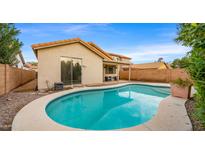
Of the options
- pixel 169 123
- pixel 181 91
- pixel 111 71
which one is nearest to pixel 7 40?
pixel 111 71

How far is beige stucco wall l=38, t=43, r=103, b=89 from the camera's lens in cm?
1191

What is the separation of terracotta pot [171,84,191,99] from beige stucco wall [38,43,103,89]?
362 inches

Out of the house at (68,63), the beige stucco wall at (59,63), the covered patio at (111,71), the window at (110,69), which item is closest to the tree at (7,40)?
the house at (68,63)

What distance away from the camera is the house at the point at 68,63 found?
11.9 meters

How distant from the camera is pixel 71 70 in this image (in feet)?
45.9

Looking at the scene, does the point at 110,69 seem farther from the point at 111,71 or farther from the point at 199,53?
the point at 199,53

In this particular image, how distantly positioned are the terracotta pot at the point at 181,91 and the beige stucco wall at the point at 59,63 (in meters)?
9.20

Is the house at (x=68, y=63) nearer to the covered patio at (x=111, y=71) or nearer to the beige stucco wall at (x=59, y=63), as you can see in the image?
the beige stucco wall at (x=59, y=63)
